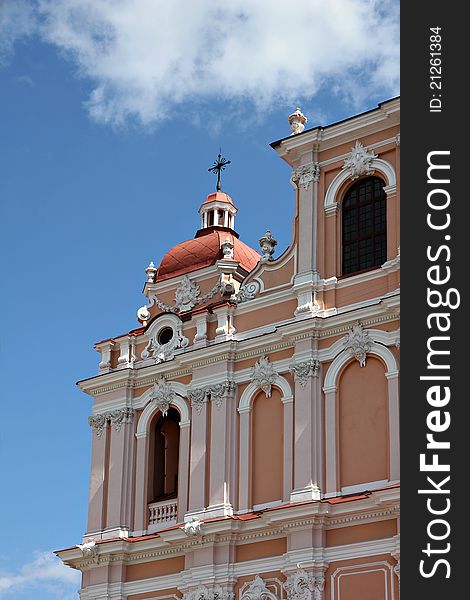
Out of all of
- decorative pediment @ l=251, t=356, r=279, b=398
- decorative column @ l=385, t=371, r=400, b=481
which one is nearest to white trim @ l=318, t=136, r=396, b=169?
decorative pediment @ l=251, t=356, r=279, b=398

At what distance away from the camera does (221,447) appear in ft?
95.1

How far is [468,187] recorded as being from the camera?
20.7 meters

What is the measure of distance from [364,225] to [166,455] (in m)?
7.30

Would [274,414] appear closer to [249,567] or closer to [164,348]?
[249,567]

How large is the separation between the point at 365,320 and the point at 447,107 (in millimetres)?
7910

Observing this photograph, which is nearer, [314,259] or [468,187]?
[468,187]

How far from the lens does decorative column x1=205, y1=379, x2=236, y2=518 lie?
28.5m

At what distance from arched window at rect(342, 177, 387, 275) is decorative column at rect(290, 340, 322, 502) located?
7.17 feet

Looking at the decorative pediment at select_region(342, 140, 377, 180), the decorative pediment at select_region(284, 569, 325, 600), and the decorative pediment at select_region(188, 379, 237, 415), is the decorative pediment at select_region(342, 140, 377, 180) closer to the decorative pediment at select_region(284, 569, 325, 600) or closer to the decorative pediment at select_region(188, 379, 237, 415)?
the decorative pediment at select_region(188, 379, 237, 415)

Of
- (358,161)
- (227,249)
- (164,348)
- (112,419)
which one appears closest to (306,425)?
(164,348)

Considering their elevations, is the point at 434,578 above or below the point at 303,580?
below

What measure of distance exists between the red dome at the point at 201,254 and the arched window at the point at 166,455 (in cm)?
387

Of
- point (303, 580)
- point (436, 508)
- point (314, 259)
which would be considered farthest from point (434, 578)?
point (314, 259)

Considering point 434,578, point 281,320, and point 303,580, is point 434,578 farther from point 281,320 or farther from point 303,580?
point 281,320
